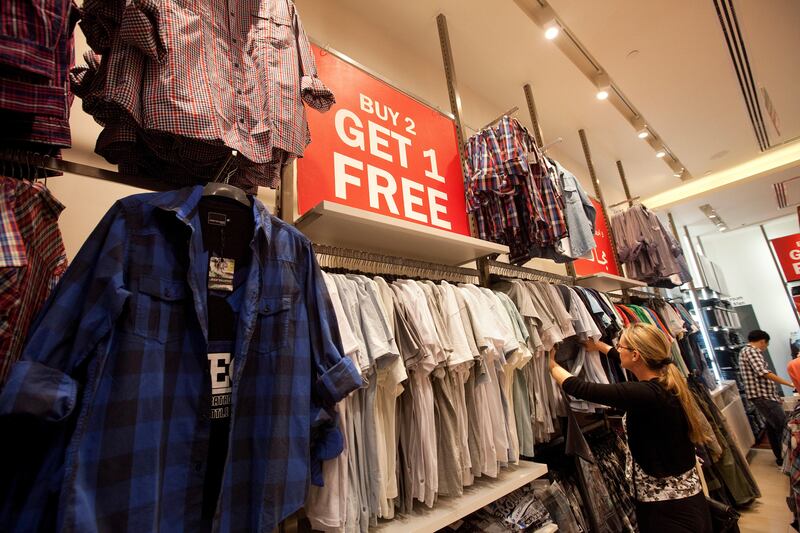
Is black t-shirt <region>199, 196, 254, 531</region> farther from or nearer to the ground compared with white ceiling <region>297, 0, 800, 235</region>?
nearer to the ground

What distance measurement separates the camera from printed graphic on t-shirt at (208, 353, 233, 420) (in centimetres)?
100

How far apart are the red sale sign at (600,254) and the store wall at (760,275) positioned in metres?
8.14

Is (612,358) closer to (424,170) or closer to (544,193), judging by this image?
(544,193)

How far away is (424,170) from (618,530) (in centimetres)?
261

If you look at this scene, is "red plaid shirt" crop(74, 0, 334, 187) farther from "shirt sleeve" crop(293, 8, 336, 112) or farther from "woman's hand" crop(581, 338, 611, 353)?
"woman's hand" crop(581, 338, 611, 353)

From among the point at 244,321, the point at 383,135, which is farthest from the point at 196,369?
the point at 383,135

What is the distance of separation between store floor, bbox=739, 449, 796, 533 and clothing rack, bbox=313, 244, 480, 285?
12.6 feet

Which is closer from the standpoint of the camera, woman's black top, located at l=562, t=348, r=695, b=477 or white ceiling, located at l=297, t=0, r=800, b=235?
woman's black top, located at l=562, t=348, r=695, b=477

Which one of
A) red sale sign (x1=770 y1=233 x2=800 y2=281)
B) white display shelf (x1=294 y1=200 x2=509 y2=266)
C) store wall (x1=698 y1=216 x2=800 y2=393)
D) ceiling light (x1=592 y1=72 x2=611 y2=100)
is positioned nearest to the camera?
white display shelf (x1=294 y1=200 x2=509 y2=266)

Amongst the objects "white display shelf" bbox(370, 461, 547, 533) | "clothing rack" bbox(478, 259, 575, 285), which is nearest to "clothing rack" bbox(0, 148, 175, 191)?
"white display shelf" bbox(370, 461, 547, 533)

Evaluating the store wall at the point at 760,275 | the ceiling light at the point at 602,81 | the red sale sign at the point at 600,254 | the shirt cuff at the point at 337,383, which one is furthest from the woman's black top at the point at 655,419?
the store wall at the point at 760,275

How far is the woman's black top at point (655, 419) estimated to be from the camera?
1.88 m

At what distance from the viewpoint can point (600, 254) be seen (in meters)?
4.07

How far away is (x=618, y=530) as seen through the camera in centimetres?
228
